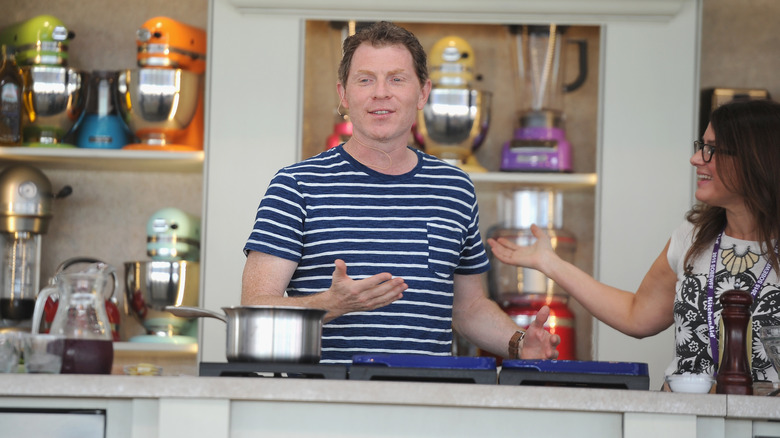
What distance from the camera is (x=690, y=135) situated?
2.50m

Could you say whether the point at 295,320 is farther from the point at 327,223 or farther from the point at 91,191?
the point at 91,191

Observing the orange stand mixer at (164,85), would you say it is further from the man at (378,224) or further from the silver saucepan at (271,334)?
the silver saucepan at (271,334)

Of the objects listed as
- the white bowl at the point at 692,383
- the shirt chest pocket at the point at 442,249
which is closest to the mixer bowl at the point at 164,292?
the shirt chest pocket at the point at 442,249

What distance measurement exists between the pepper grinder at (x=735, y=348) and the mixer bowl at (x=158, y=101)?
171 cm

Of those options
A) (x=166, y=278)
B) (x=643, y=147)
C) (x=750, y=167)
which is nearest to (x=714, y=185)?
(x=750, y=167)

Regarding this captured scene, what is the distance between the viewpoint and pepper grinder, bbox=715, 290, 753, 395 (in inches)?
49.3

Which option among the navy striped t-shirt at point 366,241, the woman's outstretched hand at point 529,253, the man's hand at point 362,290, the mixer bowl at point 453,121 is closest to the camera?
the man's hand at point 362,290

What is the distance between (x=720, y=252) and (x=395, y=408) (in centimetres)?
79

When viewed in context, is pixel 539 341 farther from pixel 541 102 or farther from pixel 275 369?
pixel 541 102

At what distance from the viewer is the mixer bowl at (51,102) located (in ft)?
8.72

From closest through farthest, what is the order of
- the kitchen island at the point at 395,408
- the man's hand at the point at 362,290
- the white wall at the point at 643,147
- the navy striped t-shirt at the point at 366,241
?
the kitchen island at the point at 395,408
the man's hand at the point at 362,290
the navy striped t-shirt at the point at 366,241
the white wall at the point at 643,147

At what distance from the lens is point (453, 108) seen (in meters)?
2.61

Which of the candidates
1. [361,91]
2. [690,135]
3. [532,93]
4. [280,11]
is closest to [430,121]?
[532,93]

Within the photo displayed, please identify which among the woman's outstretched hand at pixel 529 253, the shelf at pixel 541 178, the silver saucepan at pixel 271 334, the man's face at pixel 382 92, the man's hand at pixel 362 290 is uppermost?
the man's face at pixel 382 92
